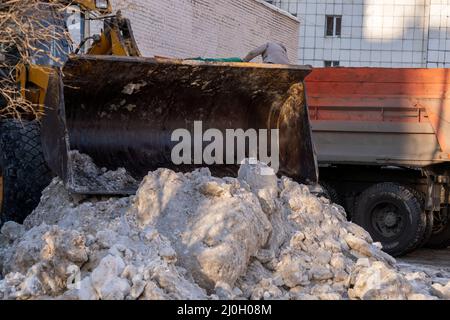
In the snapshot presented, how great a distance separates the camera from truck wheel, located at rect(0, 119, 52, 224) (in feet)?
24.2

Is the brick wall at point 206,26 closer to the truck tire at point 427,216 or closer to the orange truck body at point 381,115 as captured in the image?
the orange truck body at point 381,115

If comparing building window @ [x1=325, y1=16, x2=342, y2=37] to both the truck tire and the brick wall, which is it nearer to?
the brick wall

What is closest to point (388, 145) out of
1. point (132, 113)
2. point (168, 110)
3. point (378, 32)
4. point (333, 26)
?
point (168, 110)

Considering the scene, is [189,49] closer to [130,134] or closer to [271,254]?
[130,134]

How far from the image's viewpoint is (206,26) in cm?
1672

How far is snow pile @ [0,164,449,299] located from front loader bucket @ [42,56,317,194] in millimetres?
831

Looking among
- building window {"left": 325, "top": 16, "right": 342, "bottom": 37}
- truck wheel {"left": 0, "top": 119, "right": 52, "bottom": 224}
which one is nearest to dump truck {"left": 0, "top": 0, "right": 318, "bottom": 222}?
Answer: truck wheel {"left": 0, "top": 119, "right": 52, "bottom": 224}

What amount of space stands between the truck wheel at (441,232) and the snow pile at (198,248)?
14.0 feet

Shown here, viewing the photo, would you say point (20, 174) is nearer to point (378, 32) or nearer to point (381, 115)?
point (381, 115)

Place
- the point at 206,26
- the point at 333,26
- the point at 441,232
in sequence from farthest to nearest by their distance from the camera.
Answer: the point at 333,26 → the point at 206,26 → the point at 441,232

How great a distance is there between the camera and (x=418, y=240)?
1041cm

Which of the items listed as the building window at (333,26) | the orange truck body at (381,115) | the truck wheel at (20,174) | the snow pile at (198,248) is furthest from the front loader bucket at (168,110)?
the building window at (333,26)

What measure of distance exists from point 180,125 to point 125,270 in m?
3.03

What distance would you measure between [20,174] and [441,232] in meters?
6.01
